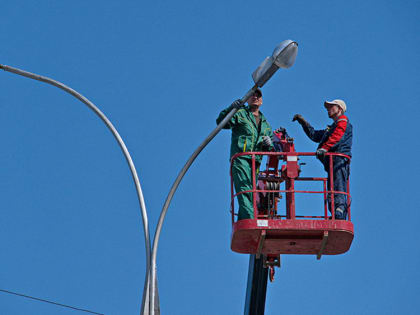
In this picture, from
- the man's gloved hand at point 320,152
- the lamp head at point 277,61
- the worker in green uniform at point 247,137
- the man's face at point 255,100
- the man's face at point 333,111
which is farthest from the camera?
the man's face at point 255,100

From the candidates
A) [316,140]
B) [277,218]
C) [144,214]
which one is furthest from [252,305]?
[144,214]

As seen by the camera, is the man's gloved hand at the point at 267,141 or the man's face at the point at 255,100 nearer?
the man's gloved hand at the point at 267,141

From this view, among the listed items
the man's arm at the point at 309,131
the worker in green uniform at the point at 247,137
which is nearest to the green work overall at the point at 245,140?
the worker in green uniform at the point at 247,137

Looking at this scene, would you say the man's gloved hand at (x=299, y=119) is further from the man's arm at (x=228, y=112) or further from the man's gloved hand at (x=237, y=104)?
the man's gloved hand at (x=237, y=104)

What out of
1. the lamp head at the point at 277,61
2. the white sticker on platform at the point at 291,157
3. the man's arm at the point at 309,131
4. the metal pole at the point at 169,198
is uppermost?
the man's arm at the point at 309,131

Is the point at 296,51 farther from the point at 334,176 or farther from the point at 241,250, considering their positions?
the point at 241,250

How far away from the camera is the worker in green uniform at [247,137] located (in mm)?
15812

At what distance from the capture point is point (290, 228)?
15.0 meters

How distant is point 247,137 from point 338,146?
1651mm

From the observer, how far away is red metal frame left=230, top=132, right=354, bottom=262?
15.0 metres

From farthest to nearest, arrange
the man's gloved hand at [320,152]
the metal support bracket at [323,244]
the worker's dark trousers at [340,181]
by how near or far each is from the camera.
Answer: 1. the man's gloved hand at [320,152]
2. the worker's dark trousers at [340,181]
3. the metal support bracket at [323,244]

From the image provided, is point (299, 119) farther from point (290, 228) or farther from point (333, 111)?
point (290, 228)

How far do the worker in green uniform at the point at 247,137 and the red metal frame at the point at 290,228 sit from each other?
21 centimetres

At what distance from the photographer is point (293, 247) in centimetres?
1578
